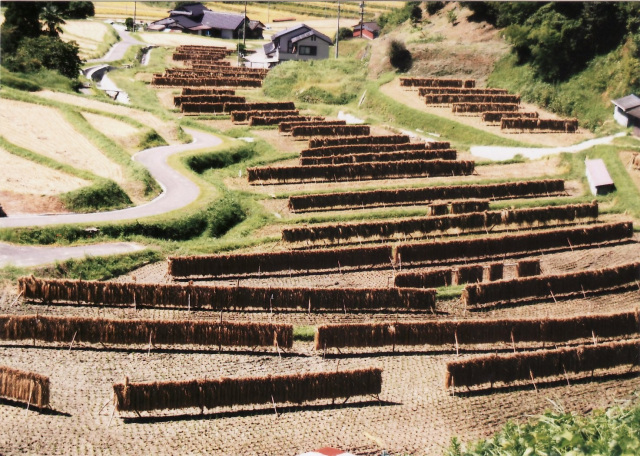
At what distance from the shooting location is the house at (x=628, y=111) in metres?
78.4

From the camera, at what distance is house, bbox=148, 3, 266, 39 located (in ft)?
562

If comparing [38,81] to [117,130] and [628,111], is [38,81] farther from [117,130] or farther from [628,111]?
[628,111]

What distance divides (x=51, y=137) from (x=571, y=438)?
62346mm

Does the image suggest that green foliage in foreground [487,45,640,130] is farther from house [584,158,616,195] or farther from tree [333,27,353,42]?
tree [333,27,353,42]

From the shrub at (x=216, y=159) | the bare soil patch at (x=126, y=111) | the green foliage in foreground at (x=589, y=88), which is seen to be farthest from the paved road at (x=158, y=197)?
the green foliage in foreground at (x=589, y=88)

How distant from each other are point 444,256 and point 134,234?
1856 centimetres

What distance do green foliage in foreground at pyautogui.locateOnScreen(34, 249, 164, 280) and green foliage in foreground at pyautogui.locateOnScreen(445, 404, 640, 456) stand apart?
31.1 metres

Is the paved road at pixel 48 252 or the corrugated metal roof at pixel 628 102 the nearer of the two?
the paved road at pixel 48 252

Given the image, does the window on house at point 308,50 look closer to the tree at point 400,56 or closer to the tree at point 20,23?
the tree at point 400,56

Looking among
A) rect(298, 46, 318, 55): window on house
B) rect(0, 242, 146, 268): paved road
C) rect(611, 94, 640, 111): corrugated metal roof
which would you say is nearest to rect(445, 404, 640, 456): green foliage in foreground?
rect(0, 242, 146, 268): paved road

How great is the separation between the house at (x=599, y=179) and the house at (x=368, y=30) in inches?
3926

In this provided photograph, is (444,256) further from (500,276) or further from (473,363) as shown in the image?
(473,363)

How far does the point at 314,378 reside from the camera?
34.6 metres

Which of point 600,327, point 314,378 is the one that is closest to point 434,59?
point 600,327
